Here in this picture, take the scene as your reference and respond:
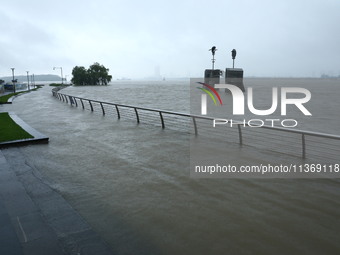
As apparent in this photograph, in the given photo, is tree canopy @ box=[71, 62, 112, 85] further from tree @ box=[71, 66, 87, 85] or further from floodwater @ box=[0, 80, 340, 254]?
floodwater @ box=[0, 80, 340, 254]

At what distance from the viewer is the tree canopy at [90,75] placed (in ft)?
472

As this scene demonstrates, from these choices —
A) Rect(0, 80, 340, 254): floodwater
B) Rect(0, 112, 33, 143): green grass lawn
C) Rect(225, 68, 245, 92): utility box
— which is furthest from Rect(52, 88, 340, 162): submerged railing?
Rect(225, 68, 245, 92): utility box

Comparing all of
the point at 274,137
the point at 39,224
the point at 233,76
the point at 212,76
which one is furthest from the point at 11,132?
the point at 212,76

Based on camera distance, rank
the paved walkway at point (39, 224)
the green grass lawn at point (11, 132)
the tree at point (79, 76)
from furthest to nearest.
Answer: the tree at point (79, 76) → the green grass lawn at point (11, 132) → the paved walkway at point (39, 224)

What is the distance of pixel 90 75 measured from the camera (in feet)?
475

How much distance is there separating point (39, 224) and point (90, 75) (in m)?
148

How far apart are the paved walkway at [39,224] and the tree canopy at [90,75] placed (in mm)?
146297

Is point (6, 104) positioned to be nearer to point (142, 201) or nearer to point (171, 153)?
point (171, 153)

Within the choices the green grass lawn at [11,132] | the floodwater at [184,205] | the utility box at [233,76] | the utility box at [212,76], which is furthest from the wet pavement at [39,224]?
the utility box at [212,76]

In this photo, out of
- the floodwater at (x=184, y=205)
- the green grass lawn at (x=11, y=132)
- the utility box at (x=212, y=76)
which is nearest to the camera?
the floodwater at (x=184, y=205)

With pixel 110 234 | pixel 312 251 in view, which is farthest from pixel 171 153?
pixel 312 251

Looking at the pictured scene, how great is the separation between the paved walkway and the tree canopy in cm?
14630

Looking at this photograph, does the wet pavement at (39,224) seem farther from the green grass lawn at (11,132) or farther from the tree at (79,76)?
the tree at (79,76)

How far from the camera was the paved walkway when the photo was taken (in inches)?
122
